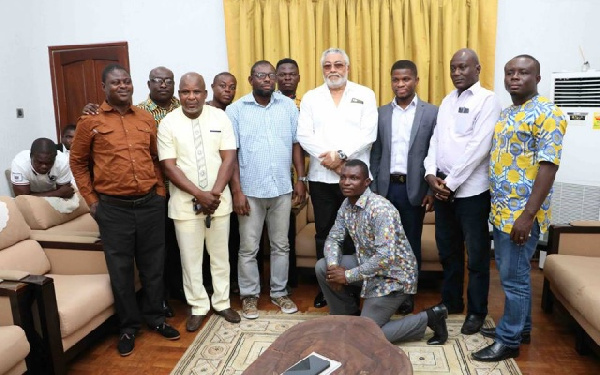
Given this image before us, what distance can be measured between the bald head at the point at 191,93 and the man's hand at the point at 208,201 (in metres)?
0.45

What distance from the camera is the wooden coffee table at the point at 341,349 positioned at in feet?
5.27

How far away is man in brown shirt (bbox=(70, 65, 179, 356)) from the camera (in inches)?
96.4

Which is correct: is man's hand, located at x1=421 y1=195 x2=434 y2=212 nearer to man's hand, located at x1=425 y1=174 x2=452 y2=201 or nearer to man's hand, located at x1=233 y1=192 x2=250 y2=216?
man's hand, located at x1=425 y1=174 x2=452 y2=201

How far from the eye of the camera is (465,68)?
2455 millimetres

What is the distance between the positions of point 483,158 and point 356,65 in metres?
1.93

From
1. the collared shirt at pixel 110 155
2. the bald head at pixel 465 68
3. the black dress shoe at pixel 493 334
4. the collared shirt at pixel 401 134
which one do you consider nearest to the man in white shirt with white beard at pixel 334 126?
the collared shirt at pixel 401 134

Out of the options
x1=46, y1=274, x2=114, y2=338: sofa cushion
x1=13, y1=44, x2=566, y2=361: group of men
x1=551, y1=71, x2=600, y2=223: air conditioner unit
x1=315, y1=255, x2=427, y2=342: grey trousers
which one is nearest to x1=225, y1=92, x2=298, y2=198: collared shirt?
x1=13, y1=44, x2=566, y2=361: group of men

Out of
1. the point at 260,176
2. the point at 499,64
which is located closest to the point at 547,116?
the point at 260,176

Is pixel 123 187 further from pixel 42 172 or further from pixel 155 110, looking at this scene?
pixel 42 172

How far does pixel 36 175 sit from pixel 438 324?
119 inches

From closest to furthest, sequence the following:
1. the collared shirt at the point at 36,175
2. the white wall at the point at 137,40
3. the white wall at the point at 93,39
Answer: the collared shirt at the point at 36,175 → the white wall at the point at 137,40 → the white wall at the point at 93,39

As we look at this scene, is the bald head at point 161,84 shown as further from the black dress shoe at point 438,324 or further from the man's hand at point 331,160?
the black dress shoe at point 438,324

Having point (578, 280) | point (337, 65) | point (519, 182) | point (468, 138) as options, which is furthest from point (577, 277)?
point (337, 65)

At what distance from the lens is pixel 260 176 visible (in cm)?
285
